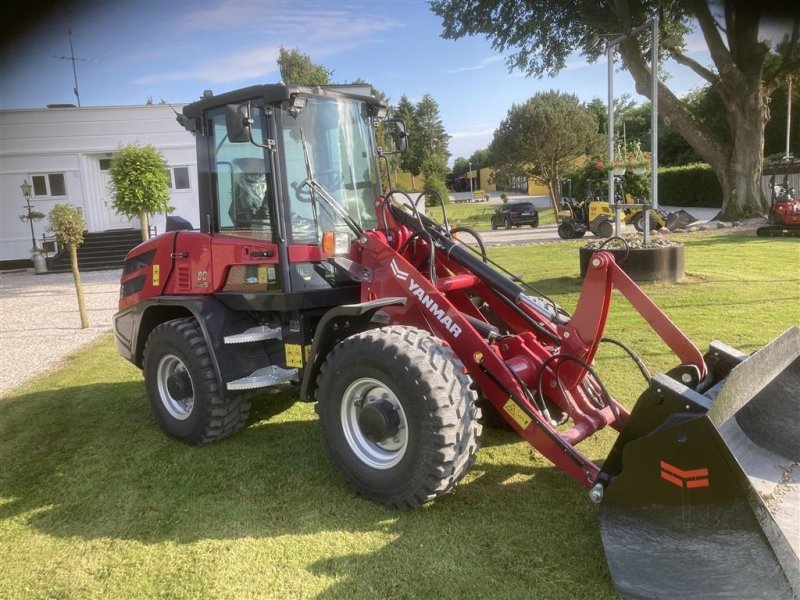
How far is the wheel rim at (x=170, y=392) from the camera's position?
14.9 ft

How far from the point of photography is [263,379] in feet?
13.6

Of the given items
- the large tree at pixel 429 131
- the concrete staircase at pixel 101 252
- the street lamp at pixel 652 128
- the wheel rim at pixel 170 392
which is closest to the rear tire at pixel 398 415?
the wheel rim at pixel 170 392

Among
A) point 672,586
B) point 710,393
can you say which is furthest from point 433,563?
point 710,393

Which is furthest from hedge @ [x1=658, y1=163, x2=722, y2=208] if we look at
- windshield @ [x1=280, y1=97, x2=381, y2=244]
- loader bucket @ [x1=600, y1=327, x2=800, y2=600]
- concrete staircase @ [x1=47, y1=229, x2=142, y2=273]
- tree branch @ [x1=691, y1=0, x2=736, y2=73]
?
loader bucket @ [x1=600, y1=327, x2=800, y2=600]

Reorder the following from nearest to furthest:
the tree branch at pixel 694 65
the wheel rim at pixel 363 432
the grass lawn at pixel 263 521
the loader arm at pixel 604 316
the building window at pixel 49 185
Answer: the grass lawn at pixel 263 521 < the loader arm at pixel 604 316 < the wheel rim at pixel 363 432 < the building window at pixel 49 185 < the tree branch at pixel 694 65

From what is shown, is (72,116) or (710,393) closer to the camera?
(710,393)

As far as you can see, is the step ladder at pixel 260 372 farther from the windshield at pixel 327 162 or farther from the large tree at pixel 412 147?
the large tree at pixel 412 147

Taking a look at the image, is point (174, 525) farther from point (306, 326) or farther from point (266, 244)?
point (266, 244)

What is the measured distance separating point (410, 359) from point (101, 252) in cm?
2095

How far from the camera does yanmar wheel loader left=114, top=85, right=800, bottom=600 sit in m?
2.43

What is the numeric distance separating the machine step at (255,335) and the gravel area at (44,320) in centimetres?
401

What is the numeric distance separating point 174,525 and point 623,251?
7.43 metres

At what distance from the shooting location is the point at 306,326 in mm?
4188

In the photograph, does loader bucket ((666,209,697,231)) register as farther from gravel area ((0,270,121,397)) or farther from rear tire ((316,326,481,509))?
rear tire ((316,326,481,509))
